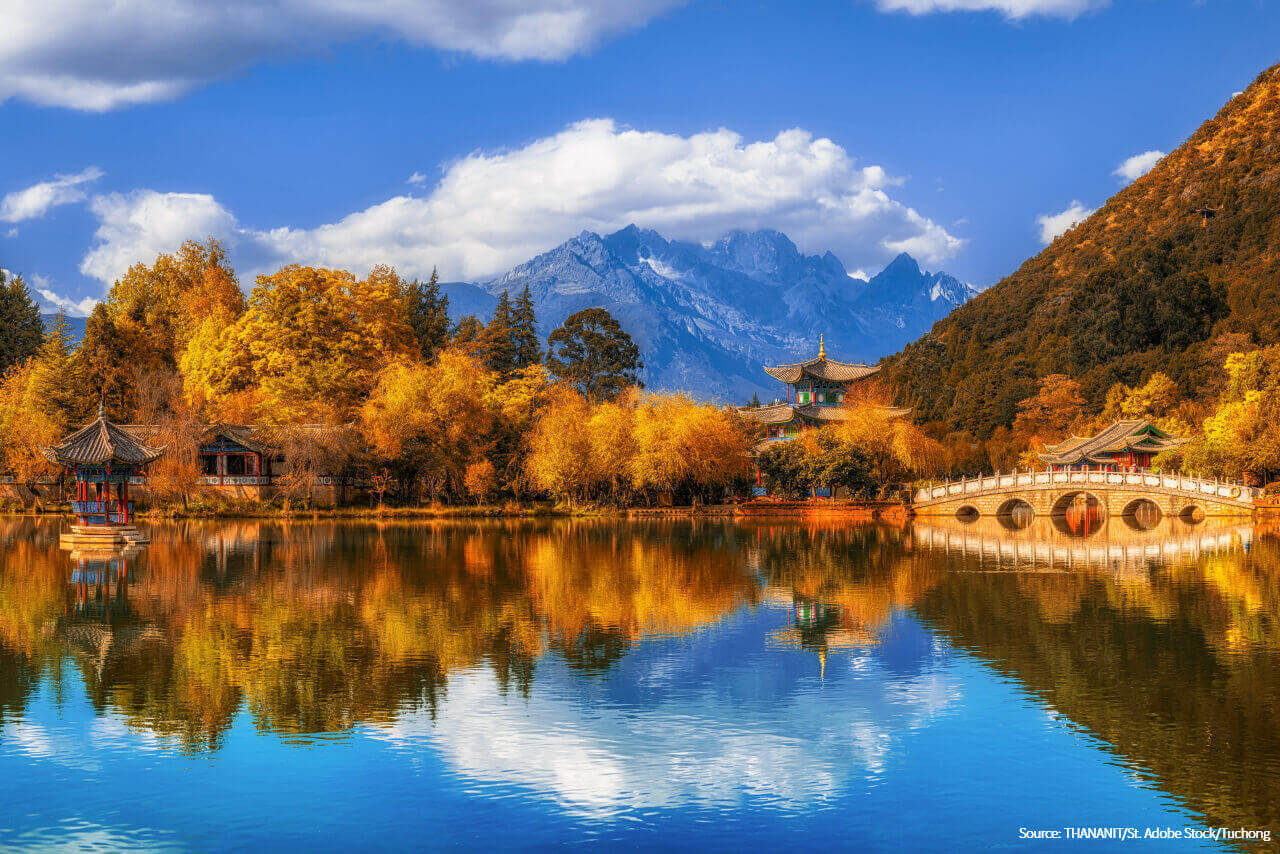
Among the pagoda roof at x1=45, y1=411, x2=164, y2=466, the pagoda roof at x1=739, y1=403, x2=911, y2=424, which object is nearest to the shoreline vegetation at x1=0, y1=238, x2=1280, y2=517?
the pagoda roof at x1=739, y1=403, x2=911, y2=424

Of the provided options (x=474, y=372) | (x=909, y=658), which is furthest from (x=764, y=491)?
(x=909, y=658)

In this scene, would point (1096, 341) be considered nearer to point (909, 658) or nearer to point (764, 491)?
point (764, 491)

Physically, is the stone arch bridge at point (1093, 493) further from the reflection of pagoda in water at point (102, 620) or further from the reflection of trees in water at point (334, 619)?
the reflection of pagoda in water at point (102, 620)

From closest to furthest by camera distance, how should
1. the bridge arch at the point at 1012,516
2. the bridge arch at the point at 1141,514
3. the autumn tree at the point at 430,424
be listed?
1. the bridge arch at the point at 1141,514
2. the bridge arch at the point at 1012,516
3. the autumn tree at the point at 430,424

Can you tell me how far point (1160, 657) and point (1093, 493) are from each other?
3768 cm

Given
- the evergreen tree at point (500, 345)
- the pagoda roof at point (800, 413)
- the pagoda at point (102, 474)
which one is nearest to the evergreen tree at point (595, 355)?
the evergreen tree at point (500, 345)

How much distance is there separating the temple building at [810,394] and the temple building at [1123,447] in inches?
438

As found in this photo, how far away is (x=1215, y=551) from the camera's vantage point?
34.3 meters

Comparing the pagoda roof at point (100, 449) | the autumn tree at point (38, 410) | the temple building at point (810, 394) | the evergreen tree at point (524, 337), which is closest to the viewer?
the pagoda roof at point (100, 449)

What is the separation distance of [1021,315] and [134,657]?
95705 mm

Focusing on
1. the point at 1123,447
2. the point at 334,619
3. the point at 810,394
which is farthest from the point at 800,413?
the point at 334,619

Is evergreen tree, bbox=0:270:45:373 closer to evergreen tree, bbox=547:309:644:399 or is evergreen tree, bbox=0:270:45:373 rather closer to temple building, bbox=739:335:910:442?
evergreen tree, bbox=547:309:644:399

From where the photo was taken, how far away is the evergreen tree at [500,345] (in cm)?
7136

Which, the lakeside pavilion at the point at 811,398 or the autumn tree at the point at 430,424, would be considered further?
the lakeside pavilion at the point at 811,398
